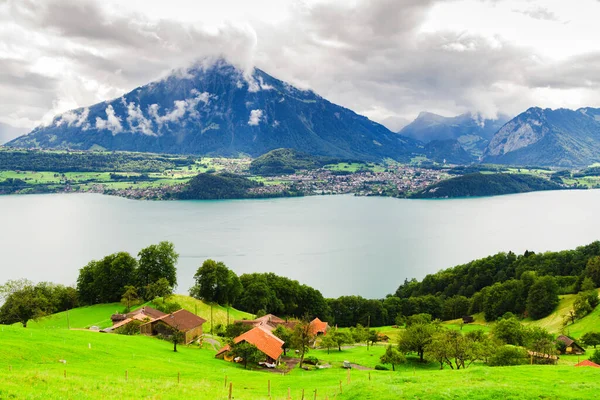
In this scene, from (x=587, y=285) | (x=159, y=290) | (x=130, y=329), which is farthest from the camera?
(x=587, y=285)

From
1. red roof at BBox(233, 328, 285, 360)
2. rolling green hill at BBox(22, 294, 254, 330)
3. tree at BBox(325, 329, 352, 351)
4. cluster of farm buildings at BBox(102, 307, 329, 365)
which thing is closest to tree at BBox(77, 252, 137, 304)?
rolling green hill at BBox(22, 294, 254, 330)

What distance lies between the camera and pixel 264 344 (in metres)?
35.8

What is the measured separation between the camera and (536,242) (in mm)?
122812

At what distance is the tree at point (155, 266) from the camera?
187ft

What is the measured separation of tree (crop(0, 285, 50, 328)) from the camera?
4238 centimetres

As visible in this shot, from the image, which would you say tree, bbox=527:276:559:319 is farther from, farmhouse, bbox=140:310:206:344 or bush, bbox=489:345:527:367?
farmhouse, bbox=140:310:206:344

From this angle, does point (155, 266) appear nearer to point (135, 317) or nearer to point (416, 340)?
point (135, 317)

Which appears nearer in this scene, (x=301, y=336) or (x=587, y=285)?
(x=301, y=336)

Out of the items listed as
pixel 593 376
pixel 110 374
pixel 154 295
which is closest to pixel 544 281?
pixel 593 376

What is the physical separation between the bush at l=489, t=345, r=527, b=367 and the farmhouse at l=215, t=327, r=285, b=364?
16.5 m

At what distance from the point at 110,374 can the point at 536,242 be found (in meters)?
127

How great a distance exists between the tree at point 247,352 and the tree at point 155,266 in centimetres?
2685

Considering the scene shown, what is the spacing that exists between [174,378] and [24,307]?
2820 cm

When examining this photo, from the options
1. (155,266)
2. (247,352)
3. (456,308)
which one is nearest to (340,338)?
(247,352)
